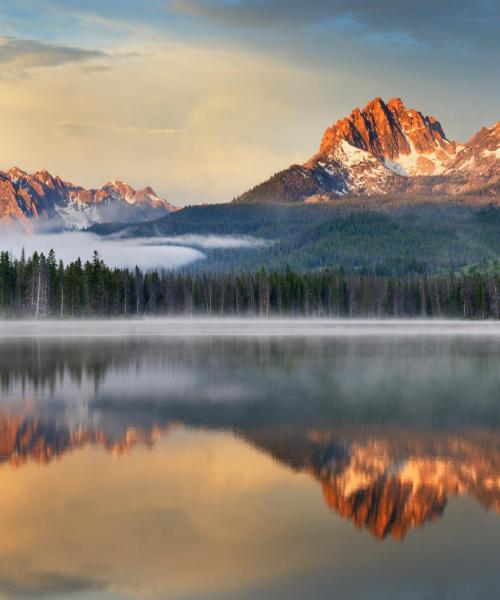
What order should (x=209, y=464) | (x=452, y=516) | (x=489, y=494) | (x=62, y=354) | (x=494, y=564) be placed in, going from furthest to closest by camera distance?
1. (x=62, y=354)
2. (x=209, y=464)
3. (x=489, y=494)
4. (x=452, y=516)
5. (x=494, y=564)

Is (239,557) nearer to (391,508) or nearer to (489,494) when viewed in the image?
(391,508)

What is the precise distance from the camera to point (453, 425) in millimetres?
30094

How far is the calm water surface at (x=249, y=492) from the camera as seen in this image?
599 inches

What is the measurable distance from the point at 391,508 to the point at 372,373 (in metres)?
30.3

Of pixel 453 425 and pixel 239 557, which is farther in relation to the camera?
pixel 453 425

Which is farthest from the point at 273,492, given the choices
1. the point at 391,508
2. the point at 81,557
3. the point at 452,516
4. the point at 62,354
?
the point at 62,354

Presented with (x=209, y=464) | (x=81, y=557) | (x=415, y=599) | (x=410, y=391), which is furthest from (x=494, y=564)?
(x=410, y=391)

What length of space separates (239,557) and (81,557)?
10.4 feet

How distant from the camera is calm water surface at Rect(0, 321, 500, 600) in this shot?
1521cm

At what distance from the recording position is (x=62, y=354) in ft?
219

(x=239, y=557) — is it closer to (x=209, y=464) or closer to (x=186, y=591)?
(x=186, y=591)

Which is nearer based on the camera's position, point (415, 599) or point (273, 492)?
point (415, 599)

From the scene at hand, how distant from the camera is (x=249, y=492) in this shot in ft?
68.3

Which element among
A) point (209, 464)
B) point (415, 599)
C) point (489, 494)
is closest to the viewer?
point (415, 599)
